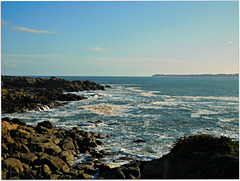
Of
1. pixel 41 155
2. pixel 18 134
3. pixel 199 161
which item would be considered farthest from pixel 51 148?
pixel 199 161

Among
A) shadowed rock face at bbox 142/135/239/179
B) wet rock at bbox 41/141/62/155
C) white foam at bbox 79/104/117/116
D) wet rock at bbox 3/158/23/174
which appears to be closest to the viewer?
shadowed rock face at bbox 142/135/239/179

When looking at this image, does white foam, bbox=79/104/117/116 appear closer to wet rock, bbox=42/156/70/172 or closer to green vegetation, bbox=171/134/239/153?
wet rock, bbox=42/156/70/172

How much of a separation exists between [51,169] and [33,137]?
5.51 meters

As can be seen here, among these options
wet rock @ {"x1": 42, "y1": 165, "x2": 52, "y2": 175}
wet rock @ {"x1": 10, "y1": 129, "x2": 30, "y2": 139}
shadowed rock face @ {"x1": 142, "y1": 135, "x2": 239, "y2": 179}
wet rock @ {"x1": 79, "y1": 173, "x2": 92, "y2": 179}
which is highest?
shadowed rock face @ {"x1": 142, "y1": 135, "x2": 239, "y2": 179}

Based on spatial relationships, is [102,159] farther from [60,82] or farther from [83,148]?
[60,82]

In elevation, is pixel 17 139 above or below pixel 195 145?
below

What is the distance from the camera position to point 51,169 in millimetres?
13133

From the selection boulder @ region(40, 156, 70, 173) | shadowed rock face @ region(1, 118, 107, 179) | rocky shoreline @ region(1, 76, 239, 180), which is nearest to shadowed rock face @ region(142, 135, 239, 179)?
rocky shoreline @ region(1, 76, 239, 180)

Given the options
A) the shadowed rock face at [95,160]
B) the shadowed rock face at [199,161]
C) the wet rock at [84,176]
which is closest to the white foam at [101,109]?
the shadowed rock face at [95,160]

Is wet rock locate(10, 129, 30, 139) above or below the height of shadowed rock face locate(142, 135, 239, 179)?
below

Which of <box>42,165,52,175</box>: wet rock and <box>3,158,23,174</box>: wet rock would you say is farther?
<box>42,165,52,175</box>: wet rock

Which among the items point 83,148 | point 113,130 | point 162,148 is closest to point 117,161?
point 83,148

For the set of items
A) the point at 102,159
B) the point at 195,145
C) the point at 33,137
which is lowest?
the point at 102,159

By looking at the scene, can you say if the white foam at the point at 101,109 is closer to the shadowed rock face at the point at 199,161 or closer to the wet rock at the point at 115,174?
the wet rock at the point at 115,174
